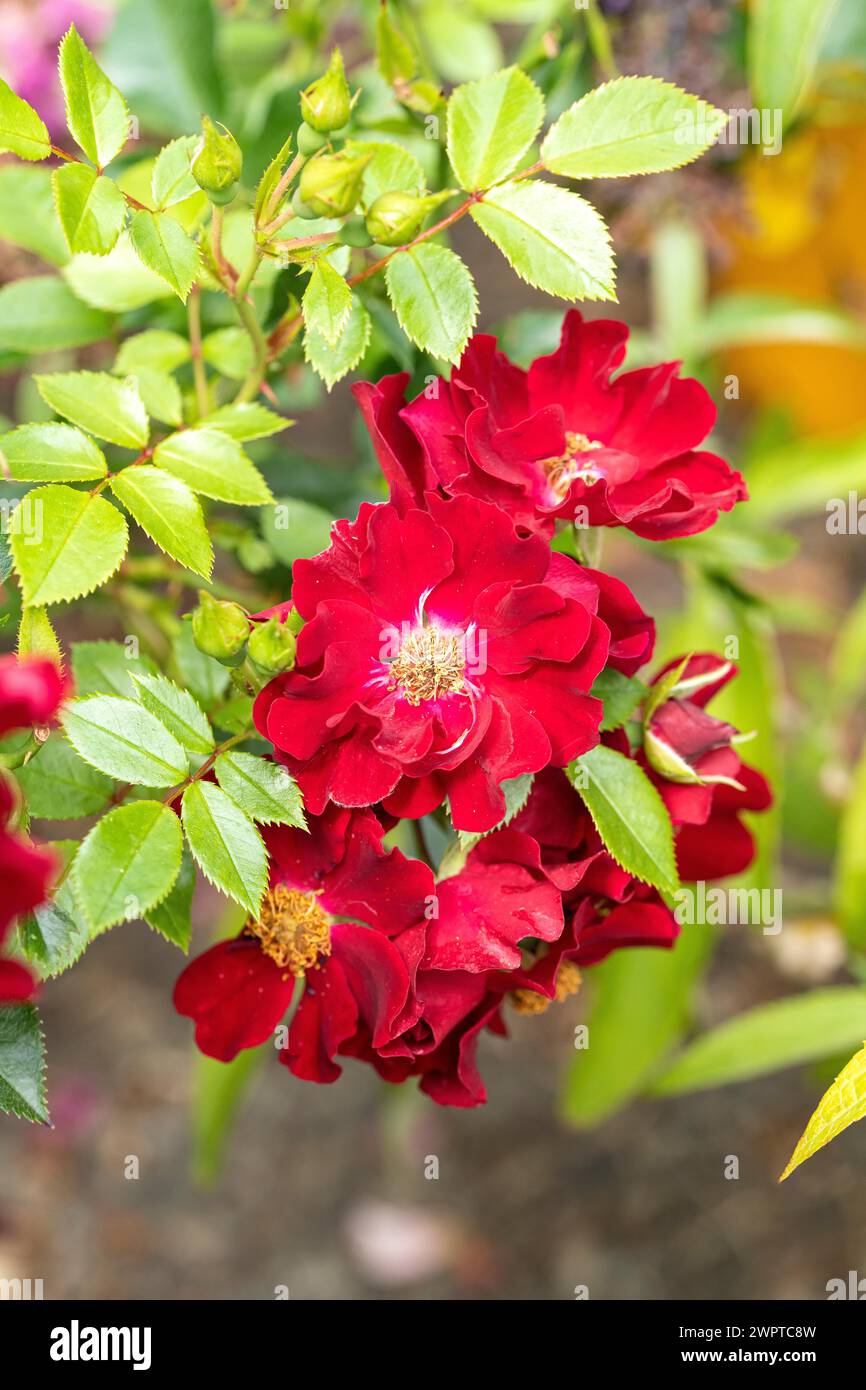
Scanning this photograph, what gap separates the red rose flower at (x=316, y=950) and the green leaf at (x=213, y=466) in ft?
0.46

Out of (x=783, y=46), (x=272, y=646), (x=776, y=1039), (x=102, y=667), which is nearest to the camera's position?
(x=272, y=646)

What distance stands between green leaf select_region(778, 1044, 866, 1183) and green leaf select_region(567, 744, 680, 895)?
0.40 feet

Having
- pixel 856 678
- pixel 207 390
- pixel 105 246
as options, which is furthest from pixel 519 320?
pixel 856 678

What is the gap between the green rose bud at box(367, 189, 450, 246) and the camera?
507 millimetres

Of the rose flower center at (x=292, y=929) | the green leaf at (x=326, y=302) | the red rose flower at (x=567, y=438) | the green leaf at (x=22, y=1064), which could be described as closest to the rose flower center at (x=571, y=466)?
the red rose flower at (x=567, y=438)

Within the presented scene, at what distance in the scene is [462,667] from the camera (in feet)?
1.68

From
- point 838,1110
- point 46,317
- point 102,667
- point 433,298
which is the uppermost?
point 46,317

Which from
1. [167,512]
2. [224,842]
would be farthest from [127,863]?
[167,512]

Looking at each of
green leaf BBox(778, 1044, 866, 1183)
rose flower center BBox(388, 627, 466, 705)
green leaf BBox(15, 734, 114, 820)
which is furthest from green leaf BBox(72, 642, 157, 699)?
green leaf BBox(778, 1044, 866, 1183)

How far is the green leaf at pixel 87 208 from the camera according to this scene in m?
0.49

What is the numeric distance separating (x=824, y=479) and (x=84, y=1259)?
1094 mm

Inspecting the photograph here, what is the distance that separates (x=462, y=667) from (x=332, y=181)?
20 cm

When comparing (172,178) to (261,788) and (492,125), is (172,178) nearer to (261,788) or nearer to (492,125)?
(492,125)

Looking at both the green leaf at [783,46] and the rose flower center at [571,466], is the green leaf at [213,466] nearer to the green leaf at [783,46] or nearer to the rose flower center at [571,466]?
the rose flower center at [571,466]
